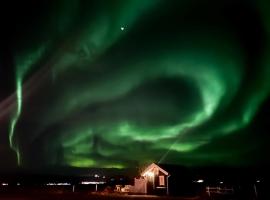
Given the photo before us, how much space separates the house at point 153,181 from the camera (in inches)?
1977

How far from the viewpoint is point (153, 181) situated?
169ft

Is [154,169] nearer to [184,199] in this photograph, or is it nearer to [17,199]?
[184,199]

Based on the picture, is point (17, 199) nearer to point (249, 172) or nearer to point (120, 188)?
point (120, 188)

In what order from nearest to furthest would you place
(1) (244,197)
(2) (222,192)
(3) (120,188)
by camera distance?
(1) (244,197) → (2) (222,192) → (3) (120,188)

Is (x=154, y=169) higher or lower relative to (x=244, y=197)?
higher

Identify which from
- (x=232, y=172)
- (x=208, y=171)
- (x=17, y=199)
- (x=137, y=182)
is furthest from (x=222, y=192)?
(x=232, y=172)

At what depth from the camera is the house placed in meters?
50.2

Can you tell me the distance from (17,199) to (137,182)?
17.6 meters

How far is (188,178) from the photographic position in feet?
169

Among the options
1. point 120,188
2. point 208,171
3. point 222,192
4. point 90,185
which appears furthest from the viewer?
point 208,171

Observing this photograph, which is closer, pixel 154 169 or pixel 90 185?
pixel 154 169

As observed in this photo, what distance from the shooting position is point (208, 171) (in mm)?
87250

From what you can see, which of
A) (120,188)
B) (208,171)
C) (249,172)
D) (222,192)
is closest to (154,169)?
(120,188)

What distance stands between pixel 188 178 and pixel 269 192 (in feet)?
36.7
